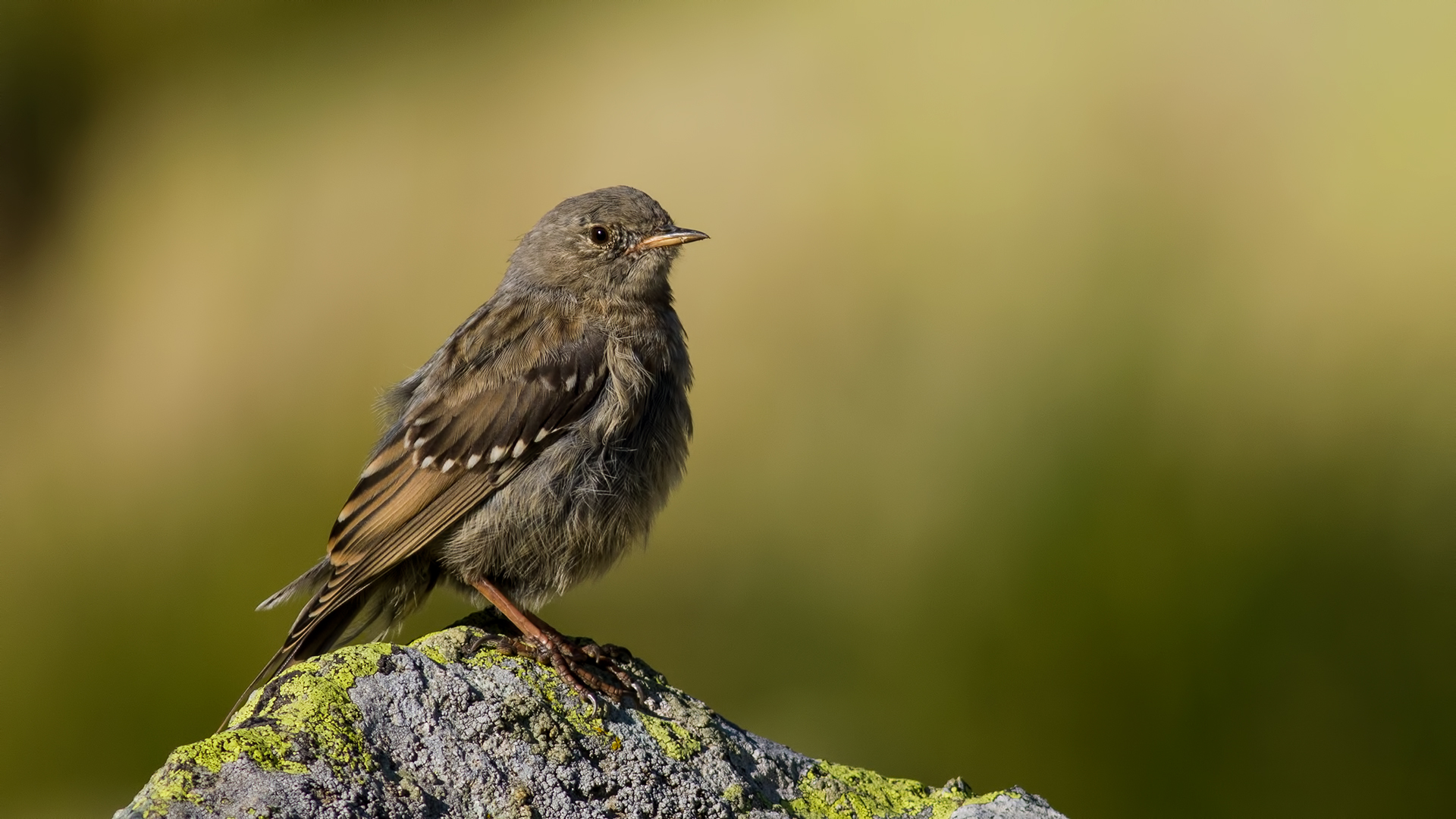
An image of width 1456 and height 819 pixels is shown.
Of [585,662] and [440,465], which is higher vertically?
[440,465]

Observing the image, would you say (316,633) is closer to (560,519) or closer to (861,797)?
(560,519)

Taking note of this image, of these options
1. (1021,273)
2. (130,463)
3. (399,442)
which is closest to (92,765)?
(130,463)

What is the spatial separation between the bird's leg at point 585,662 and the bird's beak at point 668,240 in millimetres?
1829

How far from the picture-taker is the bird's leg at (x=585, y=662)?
3.53 meters

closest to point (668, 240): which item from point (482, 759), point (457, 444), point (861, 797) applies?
point (457, 444)

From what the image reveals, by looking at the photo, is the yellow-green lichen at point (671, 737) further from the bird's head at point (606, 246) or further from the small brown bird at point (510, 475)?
the bird's head at point (606, 246)

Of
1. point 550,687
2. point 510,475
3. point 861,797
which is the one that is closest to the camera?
point 550,687

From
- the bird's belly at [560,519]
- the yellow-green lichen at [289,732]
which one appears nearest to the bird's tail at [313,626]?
the bird's belly at [560,519]

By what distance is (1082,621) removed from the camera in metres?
6.94

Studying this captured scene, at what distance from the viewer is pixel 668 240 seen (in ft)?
17.1

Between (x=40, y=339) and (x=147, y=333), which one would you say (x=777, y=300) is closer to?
(x=147, y=333)

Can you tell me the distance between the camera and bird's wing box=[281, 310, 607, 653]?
4.30 m

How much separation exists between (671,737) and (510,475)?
1.27m

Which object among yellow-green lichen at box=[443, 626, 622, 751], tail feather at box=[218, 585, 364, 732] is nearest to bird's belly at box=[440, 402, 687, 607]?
tail feather at box=[218, 585, 364, 732]
